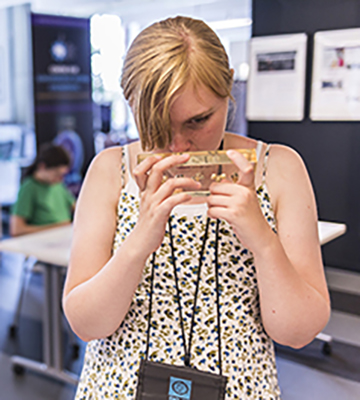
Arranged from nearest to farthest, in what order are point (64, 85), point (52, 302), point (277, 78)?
1. point (277, 78)
2. point (52, 302)
3. point (64, 85)

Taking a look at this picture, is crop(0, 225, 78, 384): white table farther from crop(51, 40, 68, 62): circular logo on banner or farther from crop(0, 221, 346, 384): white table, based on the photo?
crop(51, 40, 68, 62): circular logo on banner

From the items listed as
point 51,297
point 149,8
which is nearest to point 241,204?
point 51,297

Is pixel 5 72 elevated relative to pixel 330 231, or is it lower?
elevated

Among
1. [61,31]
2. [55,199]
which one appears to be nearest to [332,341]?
[55,199]

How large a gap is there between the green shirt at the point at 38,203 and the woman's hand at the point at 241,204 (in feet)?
9.84

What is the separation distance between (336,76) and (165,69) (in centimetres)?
87

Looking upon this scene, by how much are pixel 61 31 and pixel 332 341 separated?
4617 mm

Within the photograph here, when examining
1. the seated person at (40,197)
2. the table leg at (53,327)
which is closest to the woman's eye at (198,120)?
the table leg at (53,327)

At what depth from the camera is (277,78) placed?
1.66 m

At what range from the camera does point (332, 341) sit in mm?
1776

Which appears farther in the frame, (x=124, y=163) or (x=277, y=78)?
(x=277, y=78)

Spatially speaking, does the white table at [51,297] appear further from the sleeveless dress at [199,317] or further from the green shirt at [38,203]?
the sleeveless dress at [199,317]

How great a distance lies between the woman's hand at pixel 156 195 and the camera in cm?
81

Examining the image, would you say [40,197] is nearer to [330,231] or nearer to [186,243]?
[330,231]
